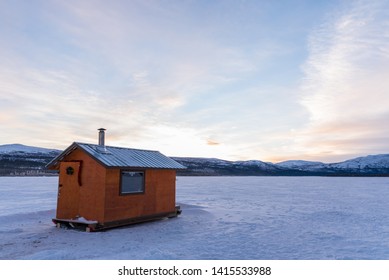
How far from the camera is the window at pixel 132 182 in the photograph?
529 inches

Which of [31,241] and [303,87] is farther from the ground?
[303,87]

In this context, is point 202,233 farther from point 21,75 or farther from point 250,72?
point 21,75

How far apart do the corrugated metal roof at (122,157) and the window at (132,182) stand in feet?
1.55

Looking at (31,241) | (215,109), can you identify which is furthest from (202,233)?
(215,109)

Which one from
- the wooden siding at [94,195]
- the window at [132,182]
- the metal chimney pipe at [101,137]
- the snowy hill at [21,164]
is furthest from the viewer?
the snowy hill at [21,164]

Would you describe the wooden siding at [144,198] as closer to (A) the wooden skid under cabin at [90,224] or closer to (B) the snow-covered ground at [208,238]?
(A) the wooden skid under cabin at [90,224]

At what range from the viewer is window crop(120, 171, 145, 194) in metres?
13.4

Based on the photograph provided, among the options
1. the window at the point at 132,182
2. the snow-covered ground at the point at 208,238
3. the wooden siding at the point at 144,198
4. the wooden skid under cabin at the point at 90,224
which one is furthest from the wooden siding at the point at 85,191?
the window at the point at 132,182

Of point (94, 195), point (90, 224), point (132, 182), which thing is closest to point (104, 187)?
point (94, 195)

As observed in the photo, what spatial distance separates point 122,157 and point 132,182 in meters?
1.33

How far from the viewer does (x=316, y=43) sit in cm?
1853

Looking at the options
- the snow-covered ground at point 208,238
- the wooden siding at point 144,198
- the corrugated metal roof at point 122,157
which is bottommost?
the snow-covered ground at point 208,238

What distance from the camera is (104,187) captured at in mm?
12383
